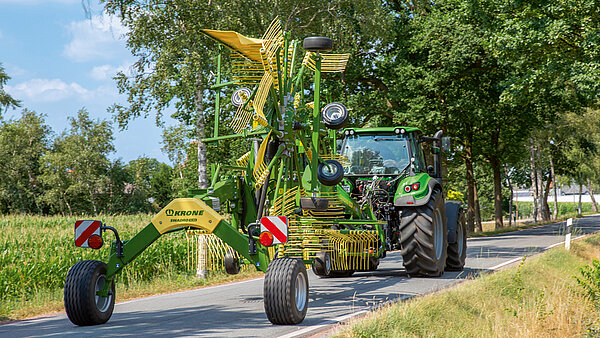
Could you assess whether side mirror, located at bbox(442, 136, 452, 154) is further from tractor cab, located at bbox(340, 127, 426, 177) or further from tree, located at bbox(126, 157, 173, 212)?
tree, located at bbox(126, 157, 173, 212)

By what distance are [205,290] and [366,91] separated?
17.2 meters

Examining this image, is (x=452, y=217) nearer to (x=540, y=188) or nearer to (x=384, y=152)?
(x=384, y=152)

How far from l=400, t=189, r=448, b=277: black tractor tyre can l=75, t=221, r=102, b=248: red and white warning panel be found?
512 cm

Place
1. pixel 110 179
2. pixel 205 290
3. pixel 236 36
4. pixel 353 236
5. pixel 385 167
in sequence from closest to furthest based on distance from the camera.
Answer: pixel 236 36
pixel 353 236
pixel 205 290
pixel 385 167
pixel 110 179

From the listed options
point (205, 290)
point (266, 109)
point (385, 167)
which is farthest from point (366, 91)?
point (266, 109)

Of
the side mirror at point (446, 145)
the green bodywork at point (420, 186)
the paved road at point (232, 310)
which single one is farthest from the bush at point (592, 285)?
the side mirror at point (446, 145)

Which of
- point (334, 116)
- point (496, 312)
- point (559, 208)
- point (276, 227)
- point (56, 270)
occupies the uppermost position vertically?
point (334, 116)

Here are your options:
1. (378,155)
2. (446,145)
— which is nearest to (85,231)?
(378,155)

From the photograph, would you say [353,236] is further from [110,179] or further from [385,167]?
[110,179]

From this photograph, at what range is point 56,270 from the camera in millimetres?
11203

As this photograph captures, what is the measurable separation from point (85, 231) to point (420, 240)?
17.6 ft

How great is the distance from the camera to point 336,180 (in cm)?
783

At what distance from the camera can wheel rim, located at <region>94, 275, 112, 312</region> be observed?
6.50 metres

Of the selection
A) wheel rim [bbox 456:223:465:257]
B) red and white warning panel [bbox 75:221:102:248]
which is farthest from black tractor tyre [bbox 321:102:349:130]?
wheel rim [bbox 456:223:465:257]
